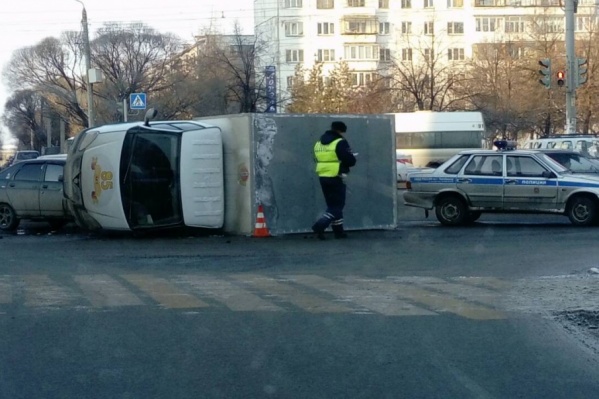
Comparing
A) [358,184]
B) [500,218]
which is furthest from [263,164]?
[500,218]

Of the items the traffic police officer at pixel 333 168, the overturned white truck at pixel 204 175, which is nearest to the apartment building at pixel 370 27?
the overturned white truck at pixel 204 175

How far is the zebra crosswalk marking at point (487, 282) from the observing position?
1101 cm

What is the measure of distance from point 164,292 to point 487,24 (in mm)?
76017

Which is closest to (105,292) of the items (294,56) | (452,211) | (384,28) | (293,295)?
(293,295)

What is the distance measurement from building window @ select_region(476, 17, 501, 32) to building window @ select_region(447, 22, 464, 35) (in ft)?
4.68

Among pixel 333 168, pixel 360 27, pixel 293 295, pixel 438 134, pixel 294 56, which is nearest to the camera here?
pixel 293 295

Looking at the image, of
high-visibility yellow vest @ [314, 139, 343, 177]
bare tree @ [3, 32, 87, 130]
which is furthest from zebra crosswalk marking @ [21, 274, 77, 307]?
bare tree @ [3, 32, 87, 130]

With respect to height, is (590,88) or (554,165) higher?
(590,88)

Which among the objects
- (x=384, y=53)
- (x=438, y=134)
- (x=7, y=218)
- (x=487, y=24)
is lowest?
(x=7, y=218)

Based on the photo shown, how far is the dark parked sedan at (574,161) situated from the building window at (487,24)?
211 ft

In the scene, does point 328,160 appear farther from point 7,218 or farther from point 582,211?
point 7,218

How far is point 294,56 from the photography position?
81062 mm

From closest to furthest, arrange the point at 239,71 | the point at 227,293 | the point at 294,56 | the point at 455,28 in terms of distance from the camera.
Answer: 1. the point at 227,293
2. the point at 239,71
3. the point at 294,56
4. the point at 455,28

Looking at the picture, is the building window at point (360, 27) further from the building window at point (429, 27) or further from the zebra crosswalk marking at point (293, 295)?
the zebra crosswalk marking at point (293, 295)
